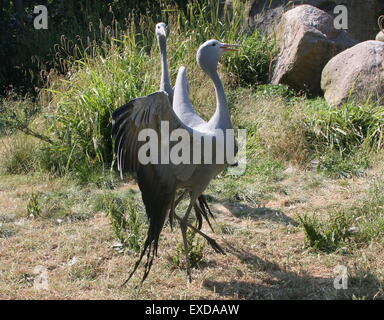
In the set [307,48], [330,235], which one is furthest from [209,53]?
[307,48]

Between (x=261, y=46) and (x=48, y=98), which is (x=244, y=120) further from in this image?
(x=48, y=98)

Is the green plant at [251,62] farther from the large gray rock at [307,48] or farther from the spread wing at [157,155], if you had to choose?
the spread wing at [157,155]

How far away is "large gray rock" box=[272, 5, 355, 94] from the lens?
7.97 m

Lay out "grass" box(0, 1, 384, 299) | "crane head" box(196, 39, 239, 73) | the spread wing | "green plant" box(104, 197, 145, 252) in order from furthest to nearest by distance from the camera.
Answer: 1. "green plant" box(104, 197, 145, 252)
2. "crane head" box(196, 39, 239, 73)
3. "grass" box(0, 1, 384, 299)
4. the spread wing

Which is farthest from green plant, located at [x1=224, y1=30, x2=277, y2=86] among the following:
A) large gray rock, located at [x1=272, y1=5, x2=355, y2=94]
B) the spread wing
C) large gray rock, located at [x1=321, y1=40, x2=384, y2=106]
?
the spread wing

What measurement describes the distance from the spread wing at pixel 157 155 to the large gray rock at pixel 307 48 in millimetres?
4499

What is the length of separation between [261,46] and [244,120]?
2003mm

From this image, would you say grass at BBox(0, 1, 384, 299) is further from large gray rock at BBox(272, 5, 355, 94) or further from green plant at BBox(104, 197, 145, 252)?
large gray rock at BBox(272, 5, 355, 94)

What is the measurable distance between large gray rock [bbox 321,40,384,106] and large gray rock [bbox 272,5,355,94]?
734mm

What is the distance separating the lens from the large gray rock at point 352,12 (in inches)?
360

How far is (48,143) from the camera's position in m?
6.62

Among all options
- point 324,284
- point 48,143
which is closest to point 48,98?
point 48,143

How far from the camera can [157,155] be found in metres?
3.83

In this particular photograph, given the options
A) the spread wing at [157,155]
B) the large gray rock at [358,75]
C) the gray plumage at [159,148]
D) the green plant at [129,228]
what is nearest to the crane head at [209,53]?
the gray plumage at [159,148]
